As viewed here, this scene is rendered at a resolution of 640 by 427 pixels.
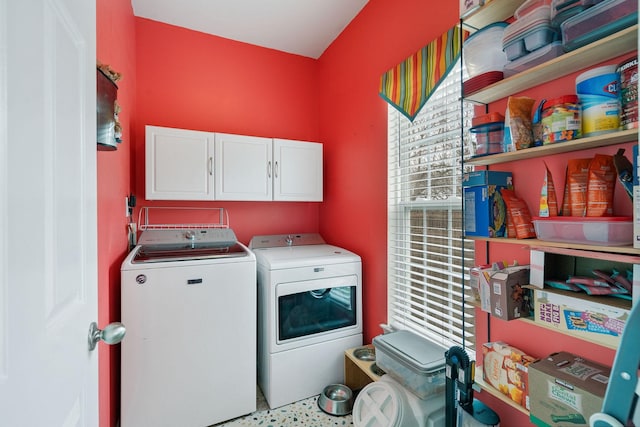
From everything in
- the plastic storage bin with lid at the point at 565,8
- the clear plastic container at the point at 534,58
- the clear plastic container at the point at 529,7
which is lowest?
the clear plastic container at the point at 534,58

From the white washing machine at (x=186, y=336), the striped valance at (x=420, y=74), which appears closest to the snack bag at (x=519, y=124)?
the striped valance at (x=420, y=74)

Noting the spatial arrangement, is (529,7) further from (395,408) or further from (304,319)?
(304,319)

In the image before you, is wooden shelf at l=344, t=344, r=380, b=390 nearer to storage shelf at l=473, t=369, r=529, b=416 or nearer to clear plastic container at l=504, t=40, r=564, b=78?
storage shelf at l=473, t=369, r=529, b=416

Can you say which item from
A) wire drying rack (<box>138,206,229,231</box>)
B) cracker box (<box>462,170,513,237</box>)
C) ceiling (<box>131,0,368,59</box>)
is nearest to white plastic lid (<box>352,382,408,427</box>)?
cracker box (<box>462,170,513,237</box>)

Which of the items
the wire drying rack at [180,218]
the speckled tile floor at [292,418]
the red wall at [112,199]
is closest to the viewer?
the red wall at [112,199]

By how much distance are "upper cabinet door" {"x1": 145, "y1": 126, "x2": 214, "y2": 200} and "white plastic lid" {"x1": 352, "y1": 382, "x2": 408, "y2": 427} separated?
69.5 inches

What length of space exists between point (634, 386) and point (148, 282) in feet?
6.61

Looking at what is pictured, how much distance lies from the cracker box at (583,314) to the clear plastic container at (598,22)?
32.5 inches

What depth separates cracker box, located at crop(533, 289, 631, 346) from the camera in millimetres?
917

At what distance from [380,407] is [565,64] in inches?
66.7

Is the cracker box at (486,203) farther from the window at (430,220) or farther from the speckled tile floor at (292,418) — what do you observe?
the speckled tile floor at (292,418)

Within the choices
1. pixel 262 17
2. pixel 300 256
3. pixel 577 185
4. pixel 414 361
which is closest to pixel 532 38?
pixel 577 185

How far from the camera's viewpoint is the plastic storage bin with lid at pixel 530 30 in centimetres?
107

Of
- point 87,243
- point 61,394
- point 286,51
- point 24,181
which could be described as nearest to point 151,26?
point 286,51
